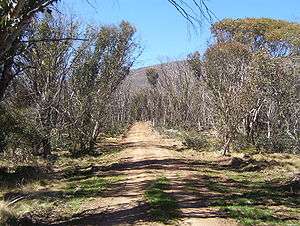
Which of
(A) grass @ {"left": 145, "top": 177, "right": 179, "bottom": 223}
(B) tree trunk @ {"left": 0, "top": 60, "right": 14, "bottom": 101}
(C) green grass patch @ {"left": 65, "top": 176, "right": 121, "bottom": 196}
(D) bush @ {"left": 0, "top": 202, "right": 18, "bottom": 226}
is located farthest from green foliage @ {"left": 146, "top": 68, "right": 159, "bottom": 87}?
(D) bush @ {"left": 0, "top": 202, "right": 18, "bottom": 226}

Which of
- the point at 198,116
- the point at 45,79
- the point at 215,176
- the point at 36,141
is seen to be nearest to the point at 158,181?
the point at 215,176

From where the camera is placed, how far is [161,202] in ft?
39.0

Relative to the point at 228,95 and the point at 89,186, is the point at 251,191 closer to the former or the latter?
the point at 89,186

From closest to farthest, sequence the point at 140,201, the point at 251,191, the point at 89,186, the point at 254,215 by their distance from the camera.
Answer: the point at 254,215
the point at 140,201
the point at 251,191
the point at 89,186

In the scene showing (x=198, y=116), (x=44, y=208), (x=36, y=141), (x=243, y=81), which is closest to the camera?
(x=44, y=208)

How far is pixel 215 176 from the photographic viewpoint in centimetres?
1720

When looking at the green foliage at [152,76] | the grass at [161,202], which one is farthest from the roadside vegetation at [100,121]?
the green foliage at [152,76]

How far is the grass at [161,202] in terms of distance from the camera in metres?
10.5

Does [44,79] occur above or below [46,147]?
above

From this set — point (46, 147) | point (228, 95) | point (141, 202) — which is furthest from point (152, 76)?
point (141, 202)

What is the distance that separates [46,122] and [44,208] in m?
11.0

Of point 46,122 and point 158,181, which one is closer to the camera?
point 158,181

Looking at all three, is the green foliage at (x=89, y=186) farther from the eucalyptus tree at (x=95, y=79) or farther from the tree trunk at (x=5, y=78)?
the eucalyptus tree at (x=95, y=79)

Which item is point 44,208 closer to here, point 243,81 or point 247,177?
point 247,177
